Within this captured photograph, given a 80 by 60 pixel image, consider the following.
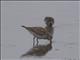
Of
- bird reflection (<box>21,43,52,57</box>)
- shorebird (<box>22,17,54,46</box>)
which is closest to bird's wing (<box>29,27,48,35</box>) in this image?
shorebird (<box>22,17,54,46</box>)

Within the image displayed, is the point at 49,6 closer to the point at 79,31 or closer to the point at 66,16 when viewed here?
the point at 66,16

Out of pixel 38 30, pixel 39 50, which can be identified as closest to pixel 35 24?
pixel 38 30

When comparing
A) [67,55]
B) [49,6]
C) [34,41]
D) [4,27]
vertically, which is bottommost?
[67,55]

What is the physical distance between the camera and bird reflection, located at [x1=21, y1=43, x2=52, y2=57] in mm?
1793

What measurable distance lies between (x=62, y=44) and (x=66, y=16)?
9.1 inches

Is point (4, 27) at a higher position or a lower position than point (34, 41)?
higher

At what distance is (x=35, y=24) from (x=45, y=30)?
10cm

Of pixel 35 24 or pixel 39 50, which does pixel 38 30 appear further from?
pixel 39 50

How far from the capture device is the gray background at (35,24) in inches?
70.3

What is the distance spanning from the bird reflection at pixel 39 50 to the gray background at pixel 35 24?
32 mm

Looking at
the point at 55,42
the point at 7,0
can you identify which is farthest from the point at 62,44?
the point at 7,0

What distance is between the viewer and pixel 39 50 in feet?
5.95

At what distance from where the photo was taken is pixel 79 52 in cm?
178

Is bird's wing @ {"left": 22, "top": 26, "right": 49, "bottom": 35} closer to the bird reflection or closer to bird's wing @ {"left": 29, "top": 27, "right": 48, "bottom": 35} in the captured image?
bird's wing @ {"left": 29, "top": 27, "right": 48, "bottom": 35}
